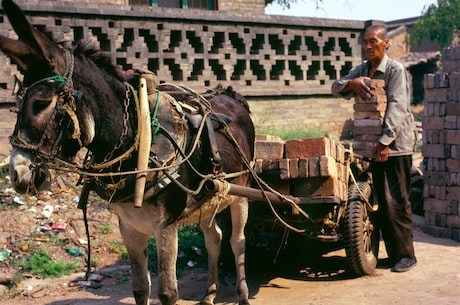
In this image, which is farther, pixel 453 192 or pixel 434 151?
pixel 434 151

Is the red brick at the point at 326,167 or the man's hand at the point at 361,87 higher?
the man's hand at the point at 361,87

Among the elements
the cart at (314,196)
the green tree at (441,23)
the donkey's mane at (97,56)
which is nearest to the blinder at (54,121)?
the donkey's mane at (97,56)

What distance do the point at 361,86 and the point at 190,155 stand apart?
2.46 meters

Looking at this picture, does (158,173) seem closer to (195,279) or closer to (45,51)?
(45,51)

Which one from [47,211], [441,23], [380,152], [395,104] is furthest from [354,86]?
[441,23]

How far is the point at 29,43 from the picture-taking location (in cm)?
361

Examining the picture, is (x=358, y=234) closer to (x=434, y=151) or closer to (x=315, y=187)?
(x=315, y=187)

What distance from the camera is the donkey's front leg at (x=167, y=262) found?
4.52m

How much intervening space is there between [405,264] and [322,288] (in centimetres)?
103

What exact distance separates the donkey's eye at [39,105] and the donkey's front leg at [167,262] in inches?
50.8

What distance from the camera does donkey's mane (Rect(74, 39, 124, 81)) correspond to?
412cm

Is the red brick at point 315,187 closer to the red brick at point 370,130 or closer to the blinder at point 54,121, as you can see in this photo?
the red brick at point 370,130

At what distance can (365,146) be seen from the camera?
255 inches

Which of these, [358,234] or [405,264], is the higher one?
[358,234]
